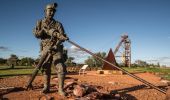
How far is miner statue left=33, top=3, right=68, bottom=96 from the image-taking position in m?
6.75

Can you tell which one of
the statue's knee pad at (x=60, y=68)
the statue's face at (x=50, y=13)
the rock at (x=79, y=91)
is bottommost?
the rock at (x=79, y=91)

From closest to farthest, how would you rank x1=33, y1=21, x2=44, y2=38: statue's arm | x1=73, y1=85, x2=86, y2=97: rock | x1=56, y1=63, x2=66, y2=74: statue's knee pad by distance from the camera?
x1=56, y1=63, x2=66, y2=74: statue's knee pad → x1=73, y1=85, x2=86, y2=97: rock → x1=33, y1=21, x2=44, y2=38: statue's arm

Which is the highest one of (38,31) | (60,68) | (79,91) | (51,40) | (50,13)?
(50,13)

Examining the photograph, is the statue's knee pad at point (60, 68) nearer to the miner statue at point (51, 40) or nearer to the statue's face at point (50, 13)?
the miner statue at point (51, 40)

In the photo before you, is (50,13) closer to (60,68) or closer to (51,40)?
(51,40)

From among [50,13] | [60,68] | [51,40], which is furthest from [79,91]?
[50,13]

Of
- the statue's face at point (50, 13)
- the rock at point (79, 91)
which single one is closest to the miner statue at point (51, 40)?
the statue's face at point (50, 13)

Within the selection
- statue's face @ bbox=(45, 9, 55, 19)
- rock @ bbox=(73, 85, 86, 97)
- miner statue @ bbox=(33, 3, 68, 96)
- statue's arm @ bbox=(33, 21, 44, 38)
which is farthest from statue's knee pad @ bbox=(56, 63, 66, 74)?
statue's face @ bbox=(45, 9, 55, 19)

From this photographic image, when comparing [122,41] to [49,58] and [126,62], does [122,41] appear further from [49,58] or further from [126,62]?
[49,58]

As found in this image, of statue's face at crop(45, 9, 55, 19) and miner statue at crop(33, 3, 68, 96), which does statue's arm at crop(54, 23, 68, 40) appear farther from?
statue's face at crop(45, 9, 55, 19)

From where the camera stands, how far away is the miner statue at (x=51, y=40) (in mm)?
6754

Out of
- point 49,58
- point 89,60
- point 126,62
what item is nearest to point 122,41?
point 126,62

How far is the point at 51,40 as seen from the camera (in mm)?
6984

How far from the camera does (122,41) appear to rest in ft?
120
